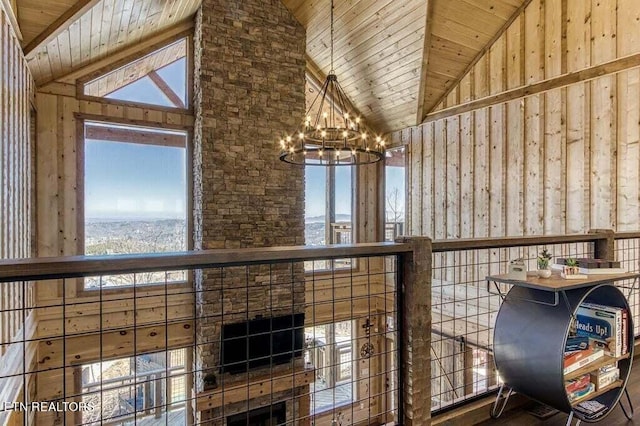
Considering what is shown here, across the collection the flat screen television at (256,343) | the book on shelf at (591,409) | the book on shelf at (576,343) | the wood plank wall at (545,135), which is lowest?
the flat screen television at (256,343)

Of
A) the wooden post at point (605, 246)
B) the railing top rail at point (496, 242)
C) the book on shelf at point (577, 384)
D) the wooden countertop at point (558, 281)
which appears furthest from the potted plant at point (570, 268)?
the wooden post at point (605, 246)

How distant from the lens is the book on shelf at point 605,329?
2244 mm

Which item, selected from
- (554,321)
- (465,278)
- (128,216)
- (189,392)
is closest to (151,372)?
(189,392)

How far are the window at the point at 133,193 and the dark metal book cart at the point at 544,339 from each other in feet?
15.1

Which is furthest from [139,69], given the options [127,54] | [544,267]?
[544,267]

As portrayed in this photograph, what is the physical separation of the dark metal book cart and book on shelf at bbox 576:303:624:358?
2.5 inches

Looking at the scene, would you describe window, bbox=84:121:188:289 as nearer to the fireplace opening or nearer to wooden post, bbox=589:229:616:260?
the fireplace opening

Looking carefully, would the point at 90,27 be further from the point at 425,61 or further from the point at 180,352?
the point at 180,352

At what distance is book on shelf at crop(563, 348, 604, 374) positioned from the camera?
2.04 metres

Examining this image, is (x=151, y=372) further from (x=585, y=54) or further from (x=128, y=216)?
(x=585, y=54)

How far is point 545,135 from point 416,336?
4.19 meters

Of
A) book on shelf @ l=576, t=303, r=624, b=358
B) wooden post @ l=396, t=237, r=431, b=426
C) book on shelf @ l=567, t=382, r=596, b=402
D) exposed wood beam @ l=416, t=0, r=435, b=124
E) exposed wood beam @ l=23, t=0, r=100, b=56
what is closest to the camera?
wooden post @ l=396, t=237, r=431, b=426

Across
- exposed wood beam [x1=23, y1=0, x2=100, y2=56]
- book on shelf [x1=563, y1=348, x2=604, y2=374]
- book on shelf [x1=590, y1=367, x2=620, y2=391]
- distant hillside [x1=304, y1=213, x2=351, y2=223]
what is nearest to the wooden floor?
book on shelf [x1=590, y1=367, x2=620, y2=391]

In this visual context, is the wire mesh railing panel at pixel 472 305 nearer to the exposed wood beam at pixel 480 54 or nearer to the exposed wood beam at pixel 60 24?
the exposed wood beam at pixel 480 54
